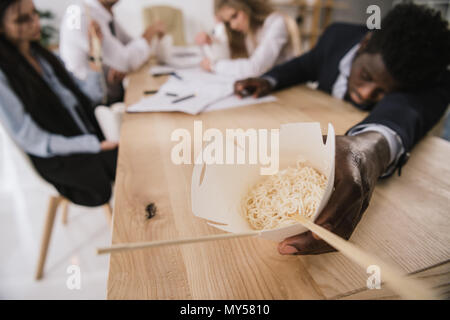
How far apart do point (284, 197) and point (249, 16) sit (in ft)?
4.32

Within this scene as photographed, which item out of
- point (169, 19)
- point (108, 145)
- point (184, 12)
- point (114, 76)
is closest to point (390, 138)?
point (108, 145)

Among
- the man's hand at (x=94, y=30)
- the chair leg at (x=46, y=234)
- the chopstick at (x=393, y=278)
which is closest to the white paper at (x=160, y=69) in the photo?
the man's hand at (x=94, y=30)

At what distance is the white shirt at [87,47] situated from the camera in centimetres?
101

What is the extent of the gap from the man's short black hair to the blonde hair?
33.0 inches

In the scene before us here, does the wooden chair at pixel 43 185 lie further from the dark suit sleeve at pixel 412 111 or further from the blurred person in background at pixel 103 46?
the dark suit sleeve at pixel 412 111

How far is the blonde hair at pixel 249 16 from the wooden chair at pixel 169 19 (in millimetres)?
1021

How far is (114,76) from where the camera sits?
1.30 meters

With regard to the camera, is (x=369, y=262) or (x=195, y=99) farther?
(x=195, y=99)

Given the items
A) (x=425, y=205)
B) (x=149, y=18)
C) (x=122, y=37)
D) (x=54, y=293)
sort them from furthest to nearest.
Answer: (x=149, y=18)
(x=122, y=37)
(x=54, y=293)
(x=425, y=205)

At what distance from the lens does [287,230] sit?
25 centimetres

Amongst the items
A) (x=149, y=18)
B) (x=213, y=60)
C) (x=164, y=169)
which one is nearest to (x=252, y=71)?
(x=213, y=60)

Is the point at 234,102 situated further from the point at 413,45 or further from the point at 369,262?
the point at 369,262
